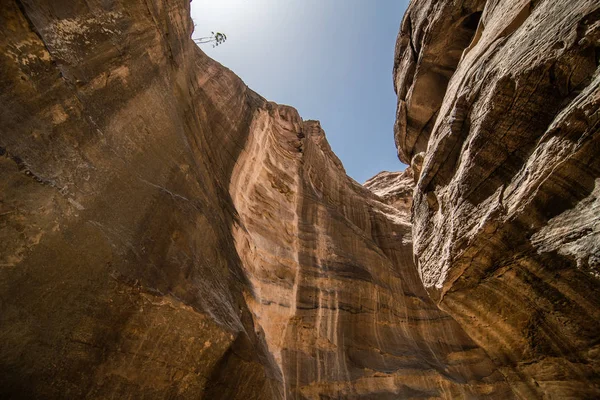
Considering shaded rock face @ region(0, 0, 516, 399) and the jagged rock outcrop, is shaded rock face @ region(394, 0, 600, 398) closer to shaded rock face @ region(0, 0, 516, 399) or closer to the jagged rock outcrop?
shaded rock face @ region(0, 0, 516, 399)

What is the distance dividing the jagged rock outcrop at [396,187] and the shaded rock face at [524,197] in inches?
522

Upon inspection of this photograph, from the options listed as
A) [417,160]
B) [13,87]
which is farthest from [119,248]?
[417,160]

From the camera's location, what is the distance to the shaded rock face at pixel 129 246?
401 centimetres

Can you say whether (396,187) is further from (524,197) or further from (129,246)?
(129,246)

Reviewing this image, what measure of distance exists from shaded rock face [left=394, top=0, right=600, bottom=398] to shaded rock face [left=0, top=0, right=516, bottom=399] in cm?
102

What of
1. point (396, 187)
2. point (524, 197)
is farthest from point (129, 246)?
point (396, 187)

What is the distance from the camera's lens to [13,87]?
4.14m

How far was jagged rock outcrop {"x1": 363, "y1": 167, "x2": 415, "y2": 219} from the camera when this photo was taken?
81.4ft

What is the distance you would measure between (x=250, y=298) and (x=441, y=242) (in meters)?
4.96

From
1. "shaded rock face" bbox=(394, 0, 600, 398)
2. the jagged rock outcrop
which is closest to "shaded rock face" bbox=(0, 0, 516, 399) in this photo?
"shaded rock face" bbox=(394, 0, 600, 398)

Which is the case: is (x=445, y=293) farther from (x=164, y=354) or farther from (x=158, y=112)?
(x=158, y=112)

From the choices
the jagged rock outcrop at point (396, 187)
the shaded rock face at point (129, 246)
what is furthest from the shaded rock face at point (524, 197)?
the jagged rock outcrop at point (396, 187)

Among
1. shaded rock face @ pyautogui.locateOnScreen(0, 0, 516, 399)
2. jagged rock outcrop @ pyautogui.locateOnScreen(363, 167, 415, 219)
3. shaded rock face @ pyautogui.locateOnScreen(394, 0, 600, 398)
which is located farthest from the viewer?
jagged rock outcrop @ pyautogui.locateOnScreen(363, 167, 415, 219)

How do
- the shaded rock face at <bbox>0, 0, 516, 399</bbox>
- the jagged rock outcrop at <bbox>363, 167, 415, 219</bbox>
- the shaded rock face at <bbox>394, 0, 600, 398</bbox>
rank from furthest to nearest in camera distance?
the jagged rock outcrop at <bbox>363, 167, 415, 219</bbox>, the shaded rock face at <bbox>394, 0, 600, 398</bbox>, the shaded rock face at <bbox>0, 0, 516, 399</bbox>
